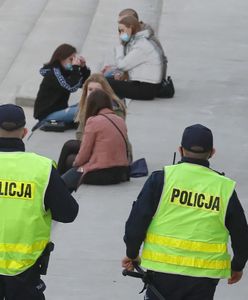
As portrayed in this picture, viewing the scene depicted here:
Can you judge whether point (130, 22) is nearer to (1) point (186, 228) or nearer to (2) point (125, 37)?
(2) point (125, 37)

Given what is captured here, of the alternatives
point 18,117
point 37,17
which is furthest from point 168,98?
point 18,117

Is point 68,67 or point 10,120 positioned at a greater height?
point 10,120

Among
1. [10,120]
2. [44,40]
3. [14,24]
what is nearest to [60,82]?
[44,40]

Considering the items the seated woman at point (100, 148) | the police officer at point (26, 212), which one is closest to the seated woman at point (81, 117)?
the seated woman at point (100, 148)

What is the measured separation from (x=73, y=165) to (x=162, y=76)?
10.4 feet

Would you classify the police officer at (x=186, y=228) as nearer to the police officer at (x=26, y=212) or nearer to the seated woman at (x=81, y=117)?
the police officer at (x=26, y=212)

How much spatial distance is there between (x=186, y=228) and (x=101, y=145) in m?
4.38

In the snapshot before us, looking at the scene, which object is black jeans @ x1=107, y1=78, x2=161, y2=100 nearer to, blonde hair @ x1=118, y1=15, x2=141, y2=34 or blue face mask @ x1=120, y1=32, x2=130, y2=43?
blue face mask @ x1=120, y1=32, x2=130, y2=43

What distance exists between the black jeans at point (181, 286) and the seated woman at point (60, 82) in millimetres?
6647

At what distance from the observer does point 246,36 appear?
52.8 feet

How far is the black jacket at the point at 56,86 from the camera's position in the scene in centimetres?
1220

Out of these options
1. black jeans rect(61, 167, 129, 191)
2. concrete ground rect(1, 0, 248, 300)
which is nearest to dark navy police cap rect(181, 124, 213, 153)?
concrete ground rect(1, 0, 248, 300)

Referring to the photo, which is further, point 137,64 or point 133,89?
point 133,89

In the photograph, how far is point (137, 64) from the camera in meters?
12.8
